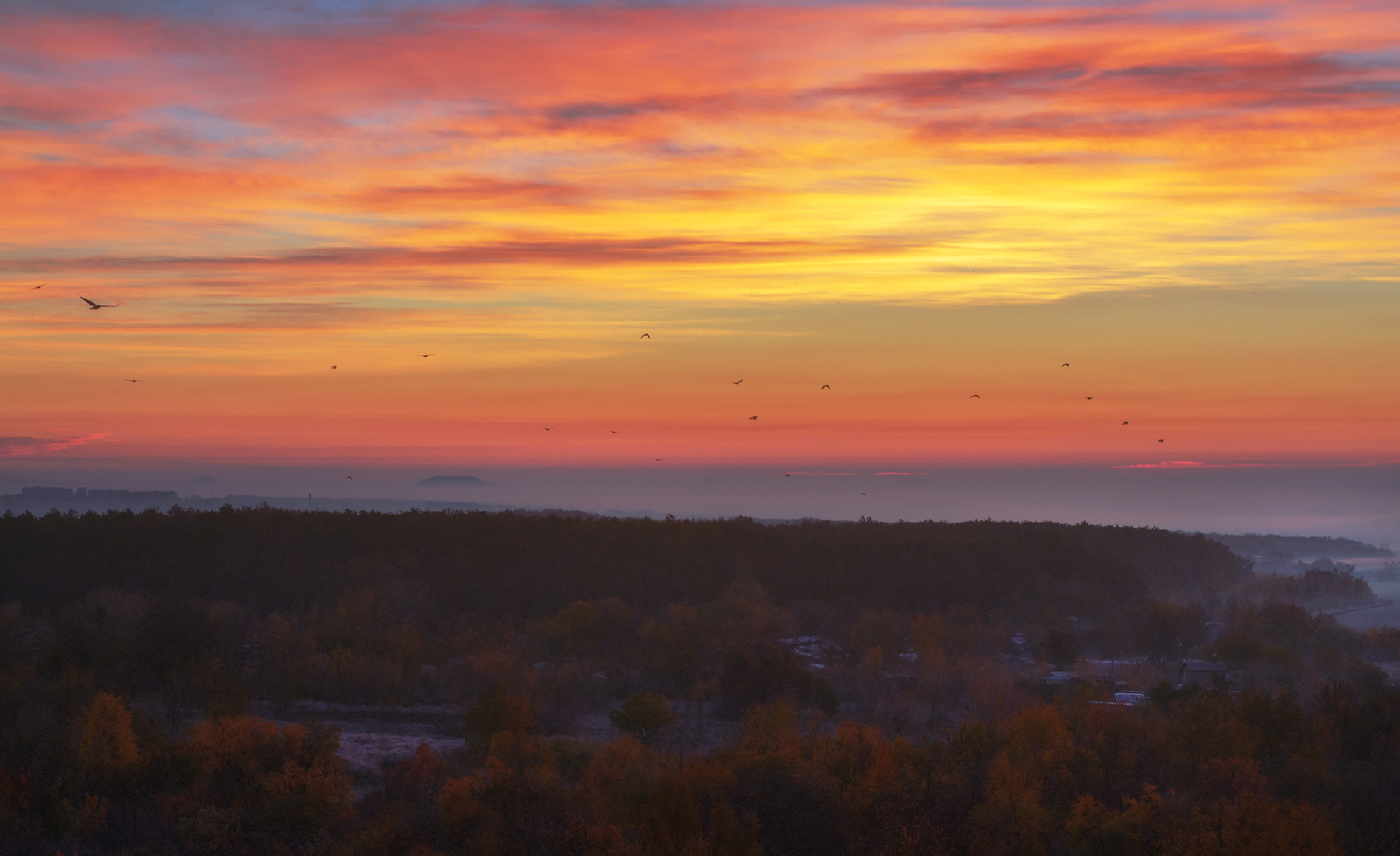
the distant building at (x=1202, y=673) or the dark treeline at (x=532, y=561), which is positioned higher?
the dark treeline at (x=532, y=561)

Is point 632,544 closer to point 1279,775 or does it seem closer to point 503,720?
point 503,720

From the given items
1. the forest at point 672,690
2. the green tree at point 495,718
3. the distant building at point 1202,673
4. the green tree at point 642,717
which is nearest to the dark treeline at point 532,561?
the forest at point 672,690

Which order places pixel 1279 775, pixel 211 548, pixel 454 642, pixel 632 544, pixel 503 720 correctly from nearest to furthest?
pixel 1279 775
pixel 503 720
pixel 454 642
pixel 211 548
pixel 632 544

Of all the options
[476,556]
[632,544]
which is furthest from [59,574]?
[632,544]

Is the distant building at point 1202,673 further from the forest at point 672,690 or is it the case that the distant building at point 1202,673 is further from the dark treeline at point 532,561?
the dark treeline at point 532,561

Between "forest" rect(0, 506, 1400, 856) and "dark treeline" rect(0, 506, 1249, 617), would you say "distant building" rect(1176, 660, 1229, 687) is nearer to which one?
"forest" rect(0, 506, 1400, 856)

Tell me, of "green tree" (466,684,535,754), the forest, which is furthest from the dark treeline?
"green tree" (466,684,535,754)
